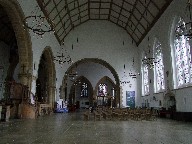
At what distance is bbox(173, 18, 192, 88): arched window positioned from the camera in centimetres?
1383

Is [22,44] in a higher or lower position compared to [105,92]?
higher

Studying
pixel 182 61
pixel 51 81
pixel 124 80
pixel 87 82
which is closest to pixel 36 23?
pixel 51 81

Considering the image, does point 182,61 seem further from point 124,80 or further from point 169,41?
point 124,80

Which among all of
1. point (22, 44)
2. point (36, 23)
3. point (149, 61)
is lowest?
point (149, 61)

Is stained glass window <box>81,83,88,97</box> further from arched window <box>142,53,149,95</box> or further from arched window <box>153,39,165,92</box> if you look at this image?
arched window <box>153,39,165,92</box>

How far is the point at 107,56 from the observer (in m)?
25.6

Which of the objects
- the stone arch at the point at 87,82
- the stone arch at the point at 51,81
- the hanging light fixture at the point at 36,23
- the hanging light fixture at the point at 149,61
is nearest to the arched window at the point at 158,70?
the hanging light fixture at the point at 149,61

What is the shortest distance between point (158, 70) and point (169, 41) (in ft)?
12.3

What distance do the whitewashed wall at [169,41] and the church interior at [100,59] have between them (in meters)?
0.06

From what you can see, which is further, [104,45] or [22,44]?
[104,45]

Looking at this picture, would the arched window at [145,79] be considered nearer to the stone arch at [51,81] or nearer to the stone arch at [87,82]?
the stone arch at [51,81]

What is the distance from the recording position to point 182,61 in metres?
14.7

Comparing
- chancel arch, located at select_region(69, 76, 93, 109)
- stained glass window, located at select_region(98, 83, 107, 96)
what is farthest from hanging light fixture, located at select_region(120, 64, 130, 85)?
stained glass window, located at select_region(98, 83, 107, 96)

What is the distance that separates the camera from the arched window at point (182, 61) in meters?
13.8
